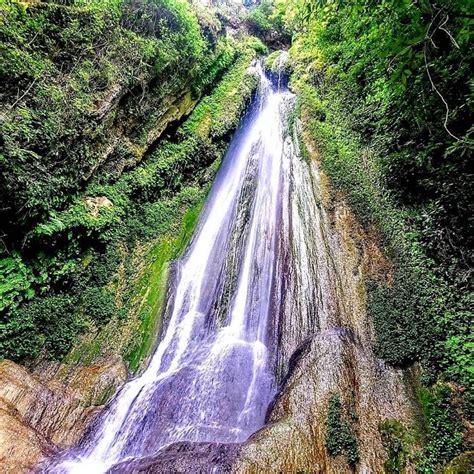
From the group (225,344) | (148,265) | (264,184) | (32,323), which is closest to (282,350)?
(225,344)

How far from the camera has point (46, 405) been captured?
7.43 metres

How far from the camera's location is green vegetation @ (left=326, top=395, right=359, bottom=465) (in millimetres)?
5660

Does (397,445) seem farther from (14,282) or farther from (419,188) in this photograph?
(14,282)

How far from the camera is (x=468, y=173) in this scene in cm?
634

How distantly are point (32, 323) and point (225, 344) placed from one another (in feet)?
16.6

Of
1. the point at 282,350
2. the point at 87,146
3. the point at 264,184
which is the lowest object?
→ the point at 282,350

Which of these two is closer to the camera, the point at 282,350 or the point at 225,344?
the point at 282,350

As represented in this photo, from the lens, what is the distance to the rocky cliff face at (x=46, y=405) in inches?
245

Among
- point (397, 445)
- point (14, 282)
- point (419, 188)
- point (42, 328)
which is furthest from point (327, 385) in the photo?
point (14, 282)

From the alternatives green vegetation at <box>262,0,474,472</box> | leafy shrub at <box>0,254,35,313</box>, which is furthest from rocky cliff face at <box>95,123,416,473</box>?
leafy shrub at <box>0,254,35,313</box>

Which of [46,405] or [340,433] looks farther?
[46,405]

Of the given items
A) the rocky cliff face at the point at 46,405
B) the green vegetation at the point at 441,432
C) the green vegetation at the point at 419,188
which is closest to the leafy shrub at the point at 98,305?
the rocky cliff face at the point at 46,405

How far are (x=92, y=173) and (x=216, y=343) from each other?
6778 mm

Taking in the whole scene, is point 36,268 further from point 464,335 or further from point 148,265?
point 464,335
